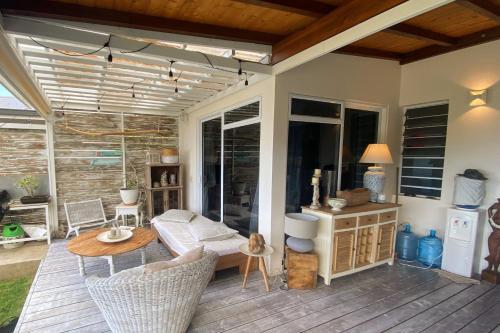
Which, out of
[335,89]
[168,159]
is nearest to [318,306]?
[335,89]

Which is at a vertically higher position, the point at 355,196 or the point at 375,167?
the point at 375,167

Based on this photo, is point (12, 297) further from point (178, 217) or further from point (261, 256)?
point (261, 256)

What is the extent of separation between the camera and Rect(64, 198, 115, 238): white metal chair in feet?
14.3

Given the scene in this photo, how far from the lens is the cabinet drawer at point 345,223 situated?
2.83 m

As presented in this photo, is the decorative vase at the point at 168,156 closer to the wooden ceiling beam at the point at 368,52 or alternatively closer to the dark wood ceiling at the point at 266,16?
the dark wood ceiling at the point at 266,16

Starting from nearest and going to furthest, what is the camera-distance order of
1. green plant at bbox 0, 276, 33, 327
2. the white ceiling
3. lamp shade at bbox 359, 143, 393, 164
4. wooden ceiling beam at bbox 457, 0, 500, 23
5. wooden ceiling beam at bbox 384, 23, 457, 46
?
1. the white ceiling
2. wooden ceiling beam at bbox 457, 0, 500, 23
3. green plant at bbox 0, 276, 33, 327
4. wooden ceiling beam at bbox 384, 23, 457, 46
5. lamp shade at bbox 359, 143, 393, 164

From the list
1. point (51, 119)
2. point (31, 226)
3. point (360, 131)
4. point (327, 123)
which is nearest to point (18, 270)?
point (31, 226)

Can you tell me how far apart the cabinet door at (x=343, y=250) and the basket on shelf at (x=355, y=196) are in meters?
0.40

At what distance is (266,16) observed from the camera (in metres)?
2.24

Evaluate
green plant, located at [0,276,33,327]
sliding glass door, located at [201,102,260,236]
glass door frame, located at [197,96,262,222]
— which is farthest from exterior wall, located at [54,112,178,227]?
green plant, located at [0,276,33,327]

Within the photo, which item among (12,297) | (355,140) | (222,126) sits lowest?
(12,297)

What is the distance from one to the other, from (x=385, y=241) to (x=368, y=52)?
103 inches

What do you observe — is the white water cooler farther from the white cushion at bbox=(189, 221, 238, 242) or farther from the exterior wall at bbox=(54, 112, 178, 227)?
the exterior wall at bbox=(54, 112, 178, 227)

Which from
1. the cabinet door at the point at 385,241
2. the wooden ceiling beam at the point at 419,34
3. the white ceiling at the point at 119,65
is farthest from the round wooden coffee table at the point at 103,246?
the wooden ceiling beam at the point at 419,34
